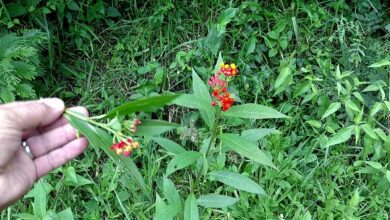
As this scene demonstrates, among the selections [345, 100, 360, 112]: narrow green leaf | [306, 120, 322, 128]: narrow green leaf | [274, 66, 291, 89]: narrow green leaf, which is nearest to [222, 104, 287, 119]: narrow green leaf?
[345, 100, 360, 112]: narrow green leaf

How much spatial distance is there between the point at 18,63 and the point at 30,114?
131cm

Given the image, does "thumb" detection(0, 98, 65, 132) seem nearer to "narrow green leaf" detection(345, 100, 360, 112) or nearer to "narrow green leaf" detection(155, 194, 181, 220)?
"narrow green leaf" detection(155, 194, 181, 220)

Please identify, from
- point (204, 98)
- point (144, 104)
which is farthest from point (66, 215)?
point (144, 104)

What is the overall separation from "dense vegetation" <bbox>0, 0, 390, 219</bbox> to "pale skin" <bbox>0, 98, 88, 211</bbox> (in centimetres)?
48

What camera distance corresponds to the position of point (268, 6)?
3.75 meters

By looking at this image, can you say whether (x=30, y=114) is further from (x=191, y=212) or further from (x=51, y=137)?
(x=191, y=212)

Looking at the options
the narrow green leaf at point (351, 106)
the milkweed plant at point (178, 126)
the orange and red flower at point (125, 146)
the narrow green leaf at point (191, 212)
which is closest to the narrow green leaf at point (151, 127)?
the milkweed plant at point (178, 126)

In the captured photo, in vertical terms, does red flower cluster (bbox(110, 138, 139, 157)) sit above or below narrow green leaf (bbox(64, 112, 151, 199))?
above

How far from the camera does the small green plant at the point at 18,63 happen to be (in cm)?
289

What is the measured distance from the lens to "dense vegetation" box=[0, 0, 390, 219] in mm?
2846

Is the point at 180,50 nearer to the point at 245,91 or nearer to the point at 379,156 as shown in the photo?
the point at 245,91

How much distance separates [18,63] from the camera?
119 inches

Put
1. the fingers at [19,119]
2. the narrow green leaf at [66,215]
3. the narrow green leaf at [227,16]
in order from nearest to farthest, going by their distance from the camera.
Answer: the fingers at [19,119], the narrow green leaf at [66,215], the narrow green leaf at [227,16]

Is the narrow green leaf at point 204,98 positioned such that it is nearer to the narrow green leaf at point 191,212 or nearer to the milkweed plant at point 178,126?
the milkweed plant at point 178,126
